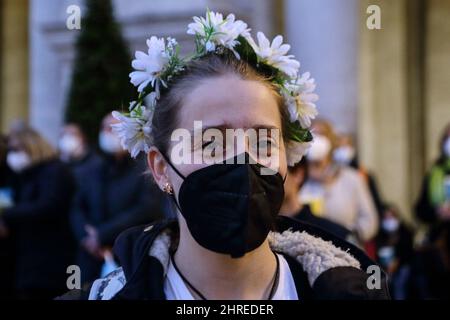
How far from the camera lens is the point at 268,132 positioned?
233 cm

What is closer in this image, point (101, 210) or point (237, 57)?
point (237, 57)

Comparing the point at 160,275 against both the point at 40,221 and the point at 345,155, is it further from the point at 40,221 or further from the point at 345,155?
the point at 345,155

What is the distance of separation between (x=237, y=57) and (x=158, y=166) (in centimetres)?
35

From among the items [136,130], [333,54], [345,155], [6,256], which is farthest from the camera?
[333,54]

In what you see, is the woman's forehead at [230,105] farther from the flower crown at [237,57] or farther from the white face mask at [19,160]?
the white face mask at [19,160]

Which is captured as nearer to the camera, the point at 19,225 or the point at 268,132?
the point at 268,132

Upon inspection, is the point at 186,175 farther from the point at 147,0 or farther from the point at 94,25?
the point at 147,0

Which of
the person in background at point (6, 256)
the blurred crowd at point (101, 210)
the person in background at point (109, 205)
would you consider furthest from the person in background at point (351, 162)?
the person in background at point (6, 256)

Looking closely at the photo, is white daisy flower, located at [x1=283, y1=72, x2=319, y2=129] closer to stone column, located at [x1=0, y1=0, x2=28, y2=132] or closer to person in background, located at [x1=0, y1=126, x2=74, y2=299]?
person in background, located at [x1=0, y1=126, x2=74, y2=299]

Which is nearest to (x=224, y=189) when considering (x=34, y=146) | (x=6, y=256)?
(x=34, y=146)

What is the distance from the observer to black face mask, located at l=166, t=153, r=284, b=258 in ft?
7.27

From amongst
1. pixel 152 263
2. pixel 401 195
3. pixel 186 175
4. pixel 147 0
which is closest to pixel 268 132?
pixel 186 175

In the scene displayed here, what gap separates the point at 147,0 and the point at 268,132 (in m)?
9.52

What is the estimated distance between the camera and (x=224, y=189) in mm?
2246
